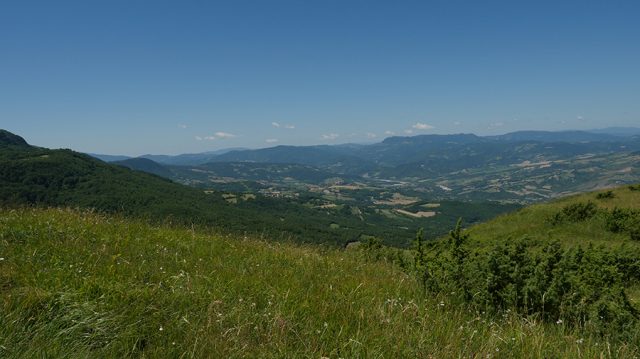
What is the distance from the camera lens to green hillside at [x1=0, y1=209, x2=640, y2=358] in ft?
12.1

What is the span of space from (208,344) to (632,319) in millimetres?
4766

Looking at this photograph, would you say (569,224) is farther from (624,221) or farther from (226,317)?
(226,317)

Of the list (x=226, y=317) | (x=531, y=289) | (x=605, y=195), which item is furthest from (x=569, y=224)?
(x=226, y=317)

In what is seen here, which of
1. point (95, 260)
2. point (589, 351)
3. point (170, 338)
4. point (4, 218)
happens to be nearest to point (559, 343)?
point (589, 351)

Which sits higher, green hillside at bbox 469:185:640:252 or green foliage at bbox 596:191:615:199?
green foliage at bbox 596:191:615:199

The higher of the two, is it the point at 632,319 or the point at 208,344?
the point at 208,344

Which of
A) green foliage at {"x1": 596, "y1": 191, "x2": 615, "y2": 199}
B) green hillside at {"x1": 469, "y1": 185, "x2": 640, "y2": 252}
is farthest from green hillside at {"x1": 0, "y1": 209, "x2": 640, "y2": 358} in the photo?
green foliage at {"x1": 596, "y1": 191, "x2": 615, "y2": 199}

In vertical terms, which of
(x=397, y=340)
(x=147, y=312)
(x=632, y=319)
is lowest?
(x=632, y=319)

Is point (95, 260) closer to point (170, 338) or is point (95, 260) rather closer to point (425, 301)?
point (170, 338)

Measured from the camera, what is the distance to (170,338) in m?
3.88

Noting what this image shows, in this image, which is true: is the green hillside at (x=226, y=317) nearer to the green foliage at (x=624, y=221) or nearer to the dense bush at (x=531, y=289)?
the dense bush at (x=531, y=289)

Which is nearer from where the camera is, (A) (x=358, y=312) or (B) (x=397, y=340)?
(B) (x=397, y=340)

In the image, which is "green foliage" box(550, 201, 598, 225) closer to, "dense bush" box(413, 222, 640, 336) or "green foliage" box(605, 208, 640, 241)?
"green foliage" box(605, 208, 640, 241)

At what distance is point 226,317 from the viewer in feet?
14.4
